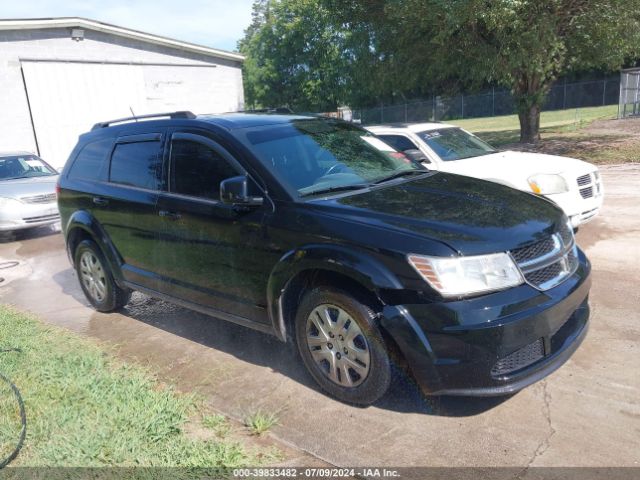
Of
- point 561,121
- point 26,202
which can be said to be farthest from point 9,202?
point 561,121

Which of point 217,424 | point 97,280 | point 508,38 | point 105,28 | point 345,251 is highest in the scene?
point 105,28

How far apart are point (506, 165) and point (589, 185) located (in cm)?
101

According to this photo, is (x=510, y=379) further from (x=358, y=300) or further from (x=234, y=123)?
(x=234, y=123)

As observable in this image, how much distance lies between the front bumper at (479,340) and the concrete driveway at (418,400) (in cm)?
32

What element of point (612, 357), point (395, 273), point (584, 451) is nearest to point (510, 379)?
point (584, 451)

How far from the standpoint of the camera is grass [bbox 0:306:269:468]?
123 inches

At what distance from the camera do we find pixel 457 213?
3.61m

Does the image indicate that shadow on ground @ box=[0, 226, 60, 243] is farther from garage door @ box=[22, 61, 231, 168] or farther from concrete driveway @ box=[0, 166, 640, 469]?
garage door @ box=[22, 61, 231, 168]

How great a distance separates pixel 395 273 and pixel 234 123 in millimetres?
1996

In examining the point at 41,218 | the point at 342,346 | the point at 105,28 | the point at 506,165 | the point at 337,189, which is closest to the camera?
the point at 342,346

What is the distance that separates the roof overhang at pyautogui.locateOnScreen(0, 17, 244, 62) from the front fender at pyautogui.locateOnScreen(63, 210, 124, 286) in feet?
46.9

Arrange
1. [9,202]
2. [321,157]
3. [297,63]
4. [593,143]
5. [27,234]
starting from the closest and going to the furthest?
[321,157], [9,202], [27,234], [593,143], [297,63]

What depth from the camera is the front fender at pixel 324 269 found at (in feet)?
10.6

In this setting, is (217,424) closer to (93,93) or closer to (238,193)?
(238,193)
